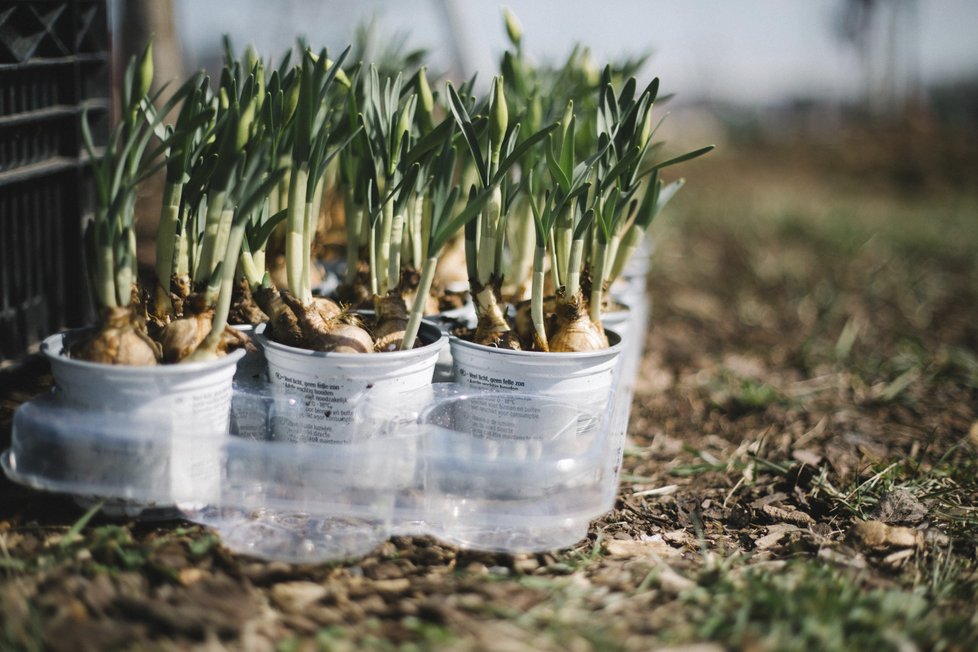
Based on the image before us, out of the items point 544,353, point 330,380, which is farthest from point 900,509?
point 330,380

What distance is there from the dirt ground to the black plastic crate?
0.19 meters

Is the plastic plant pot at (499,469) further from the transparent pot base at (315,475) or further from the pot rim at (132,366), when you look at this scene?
the pot rim at (132,366)

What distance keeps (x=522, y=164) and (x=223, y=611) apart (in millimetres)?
985

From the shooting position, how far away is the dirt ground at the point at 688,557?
40.3 inches

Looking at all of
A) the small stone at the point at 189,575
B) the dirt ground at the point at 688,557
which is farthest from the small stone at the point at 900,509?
the small stone at the point at 189,575

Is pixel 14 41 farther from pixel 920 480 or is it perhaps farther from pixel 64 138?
pixel 920 480

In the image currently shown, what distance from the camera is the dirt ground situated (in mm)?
1023

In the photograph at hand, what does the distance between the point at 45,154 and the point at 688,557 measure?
1.55 m

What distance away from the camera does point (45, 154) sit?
1.68m

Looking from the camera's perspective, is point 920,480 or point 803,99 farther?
point 803,99

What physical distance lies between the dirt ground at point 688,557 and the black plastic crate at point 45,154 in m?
0.19

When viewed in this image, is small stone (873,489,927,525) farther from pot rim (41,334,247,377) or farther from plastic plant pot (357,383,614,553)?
pot rim (41,334,247,377)

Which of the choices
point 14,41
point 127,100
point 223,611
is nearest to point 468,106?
point 127,100

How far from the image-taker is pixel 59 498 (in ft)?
4.33
